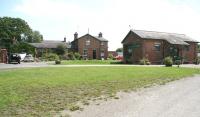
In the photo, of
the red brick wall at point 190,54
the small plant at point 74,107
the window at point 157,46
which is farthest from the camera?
the red brick wall at point 190,54

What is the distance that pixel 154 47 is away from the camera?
56.3m

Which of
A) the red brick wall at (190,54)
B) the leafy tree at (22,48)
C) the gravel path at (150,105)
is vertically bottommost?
the gravel path at (150,105)

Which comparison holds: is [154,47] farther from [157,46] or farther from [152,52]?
[152,52]

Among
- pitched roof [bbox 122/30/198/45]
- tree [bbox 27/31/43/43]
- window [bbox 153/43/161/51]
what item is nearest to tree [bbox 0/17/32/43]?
tree [bbox 27/31/43/43]

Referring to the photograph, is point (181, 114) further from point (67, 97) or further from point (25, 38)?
point (25, 38)

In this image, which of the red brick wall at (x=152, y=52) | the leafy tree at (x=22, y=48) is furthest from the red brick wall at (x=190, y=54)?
the leafy tree at (x=22, y=48)

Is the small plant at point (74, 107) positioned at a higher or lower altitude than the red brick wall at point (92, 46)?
lower

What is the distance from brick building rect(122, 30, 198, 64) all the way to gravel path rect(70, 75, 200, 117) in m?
39.0

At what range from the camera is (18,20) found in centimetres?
10756

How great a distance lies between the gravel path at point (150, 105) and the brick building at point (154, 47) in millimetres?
39024

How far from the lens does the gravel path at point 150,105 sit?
1133 centimetres

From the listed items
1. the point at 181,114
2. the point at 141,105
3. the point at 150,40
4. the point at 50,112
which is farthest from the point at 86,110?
the point at 150,40

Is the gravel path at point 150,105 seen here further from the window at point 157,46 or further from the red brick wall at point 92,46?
the red brick wall at point 92,46

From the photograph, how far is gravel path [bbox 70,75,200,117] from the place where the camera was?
1133cm
